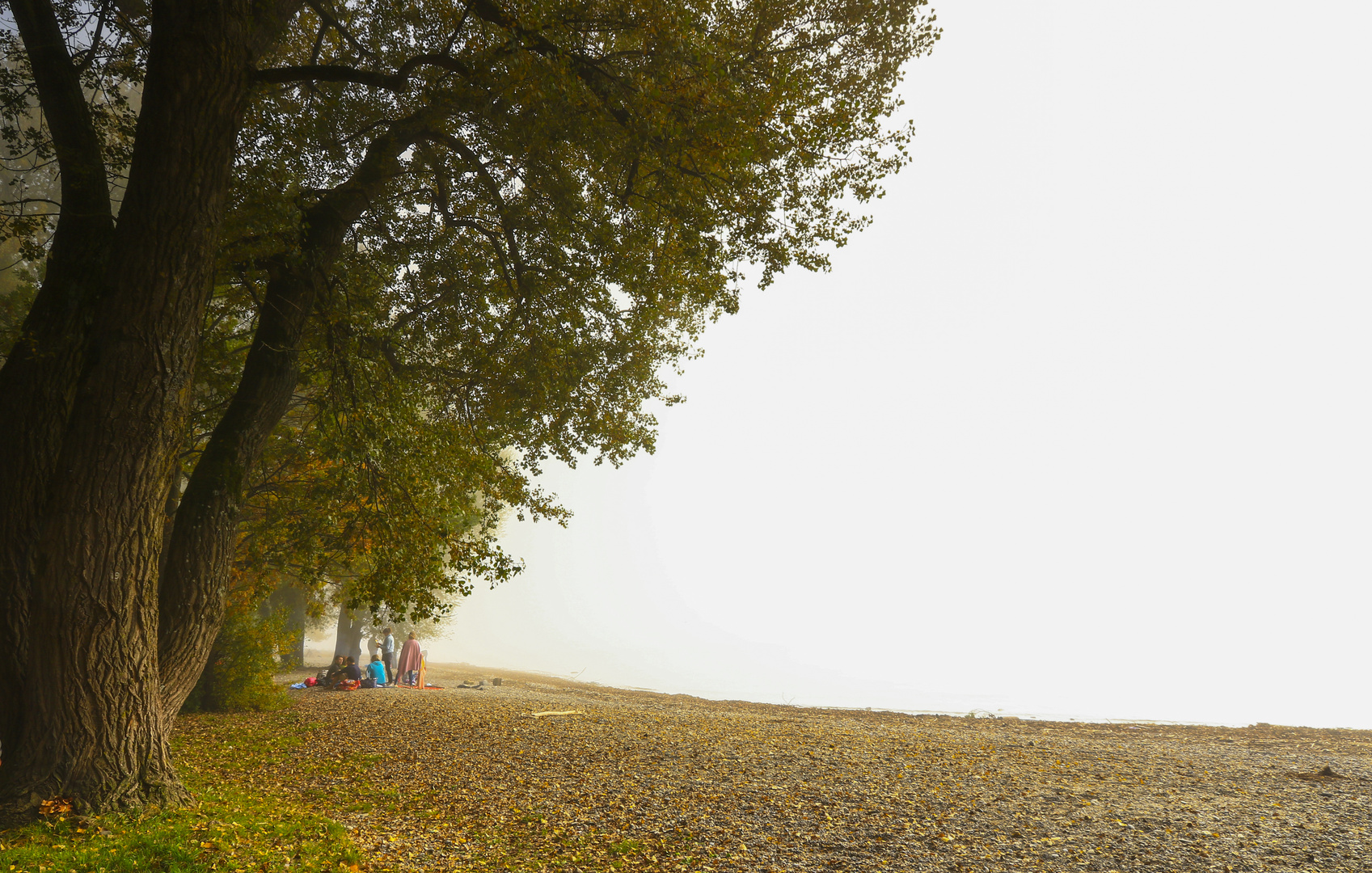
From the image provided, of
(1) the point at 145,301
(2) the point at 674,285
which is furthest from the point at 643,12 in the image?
(1) the point at 145,301

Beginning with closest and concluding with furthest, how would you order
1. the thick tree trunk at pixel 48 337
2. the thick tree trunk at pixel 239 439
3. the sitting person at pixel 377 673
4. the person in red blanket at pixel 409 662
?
the thick tree trunk at pixel 48 337 < the thick tree trunk at pixel 239 439 < the sitting person at pixel 377 673 < the person in red blanket at pixel 409 662

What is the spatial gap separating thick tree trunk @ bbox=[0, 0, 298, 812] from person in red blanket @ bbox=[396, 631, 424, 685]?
14.4 meters

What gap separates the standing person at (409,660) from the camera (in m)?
20.5

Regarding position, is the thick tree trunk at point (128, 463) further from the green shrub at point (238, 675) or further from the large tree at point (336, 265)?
the green shrub at point (238, 675)

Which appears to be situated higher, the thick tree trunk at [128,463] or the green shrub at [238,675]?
the thick tree trunk at [128,463]

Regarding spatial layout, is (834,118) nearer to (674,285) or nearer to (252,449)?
(674,285)

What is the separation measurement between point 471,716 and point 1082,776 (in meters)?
9.38

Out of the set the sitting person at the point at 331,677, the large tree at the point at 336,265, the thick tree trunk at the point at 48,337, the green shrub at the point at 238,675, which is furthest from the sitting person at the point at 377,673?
the thick tree trunk at the point at 48,337

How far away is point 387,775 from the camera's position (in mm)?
8344

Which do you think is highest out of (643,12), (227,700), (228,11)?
(643,12)

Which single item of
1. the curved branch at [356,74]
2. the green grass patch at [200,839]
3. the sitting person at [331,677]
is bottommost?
the sitting person at [331,677]

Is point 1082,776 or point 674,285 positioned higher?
point 674,285

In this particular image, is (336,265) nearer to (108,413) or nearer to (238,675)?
(108,413)

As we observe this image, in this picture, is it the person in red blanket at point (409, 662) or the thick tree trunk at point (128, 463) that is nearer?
the thick tree trunk at point (128, 463)
